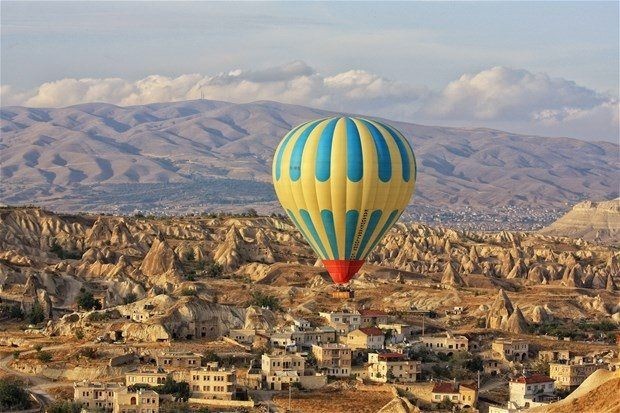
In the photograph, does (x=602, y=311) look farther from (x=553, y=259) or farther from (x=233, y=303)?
(x=553, y=259)

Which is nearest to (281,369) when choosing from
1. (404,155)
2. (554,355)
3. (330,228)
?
(330,228)

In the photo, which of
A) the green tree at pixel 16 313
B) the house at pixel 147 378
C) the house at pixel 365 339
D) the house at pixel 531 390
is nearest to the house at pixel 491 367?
the house at pixel 365 339

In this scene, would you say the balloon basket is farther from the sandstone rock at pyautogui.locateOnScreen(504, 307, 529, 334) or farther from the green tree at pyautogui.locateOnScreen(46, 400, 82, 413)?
the green tree at pyautogui.locateOnScreen(46, 400, 82, 413)

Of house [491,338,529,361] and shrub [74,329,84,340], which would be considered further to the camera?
shrub [74,329,84,340]

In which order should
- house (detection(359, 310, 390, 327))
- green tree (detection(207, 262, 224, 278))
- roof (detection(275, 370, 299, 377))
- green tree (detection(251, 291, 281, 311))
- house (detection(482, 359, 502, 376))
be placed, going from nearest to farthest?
1. roof (detection(275, 370, 299, 377))
2. house (detection(482, 359, 502, 376))
3. house (detection(359, 310, 390, 327))
4. green tree (detection(251, 291, 281, 311))
5. green tree (detection(207, 262, 224, 278))

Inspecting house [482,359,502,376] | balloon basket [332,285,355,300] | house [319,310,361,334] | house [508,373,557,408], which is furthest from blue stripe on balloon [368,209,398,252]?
house [508,373,557,408]

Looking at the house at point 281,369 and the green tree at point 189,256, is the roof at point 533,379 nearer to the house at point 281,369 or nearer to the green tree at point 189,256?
the house at point 281,369

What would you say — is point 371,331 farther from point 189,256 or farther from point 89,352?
point 189,256
